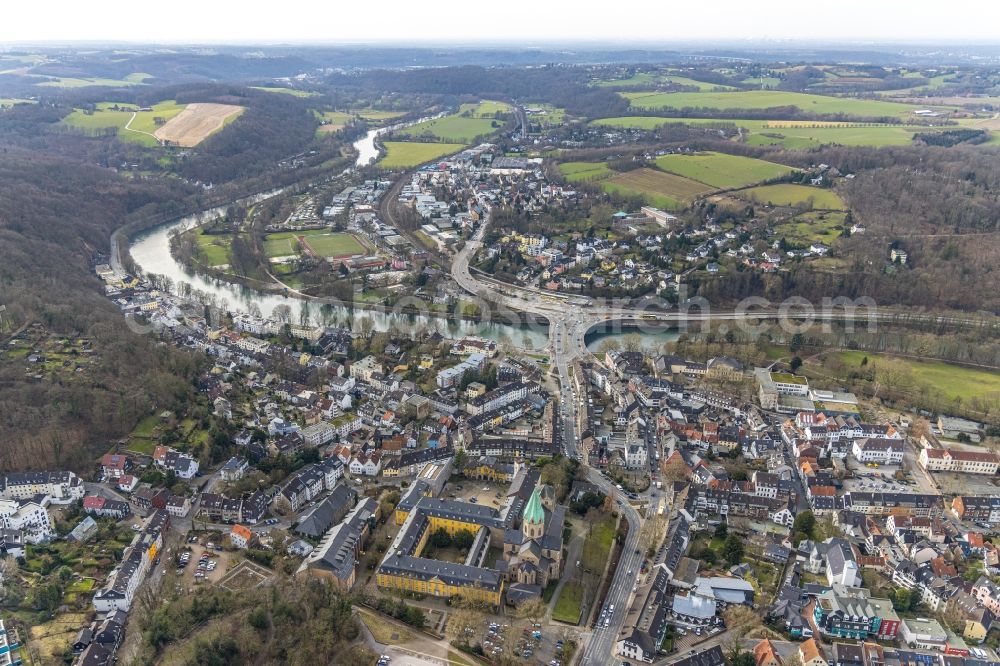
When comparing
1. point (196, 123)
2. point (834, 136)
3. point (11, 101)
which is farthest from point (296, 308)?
point (11, 101)

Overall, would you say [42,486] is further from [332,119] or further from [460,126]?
[332,119]

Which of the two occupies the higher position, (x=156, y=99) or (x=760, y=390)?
Answer: (x=156, y=99)

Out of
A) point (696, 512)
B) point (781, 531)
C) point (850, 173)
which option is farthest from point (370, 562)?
point (850, 173)

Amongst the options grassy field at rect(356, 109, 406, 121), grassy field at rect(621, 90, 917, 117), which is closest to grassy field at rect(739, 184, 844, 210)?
grassy field at rect(621, 90, 917, 117)

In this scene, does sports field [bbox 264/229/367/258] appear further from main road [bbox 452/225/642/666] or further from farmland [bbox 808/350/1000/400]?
farmland [bbox 808/350/1000/400]

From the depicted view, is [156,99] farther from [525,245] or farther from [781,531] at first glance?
[781,531]

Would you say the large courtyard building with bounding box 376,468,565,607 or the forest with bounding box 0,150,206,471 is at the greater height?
the forest with bounding box 0,150,206,471

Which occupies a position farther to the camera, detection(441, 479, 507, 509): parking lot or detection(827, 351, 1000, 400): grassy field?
detection(827, 351, 1000, 400): grassy field
